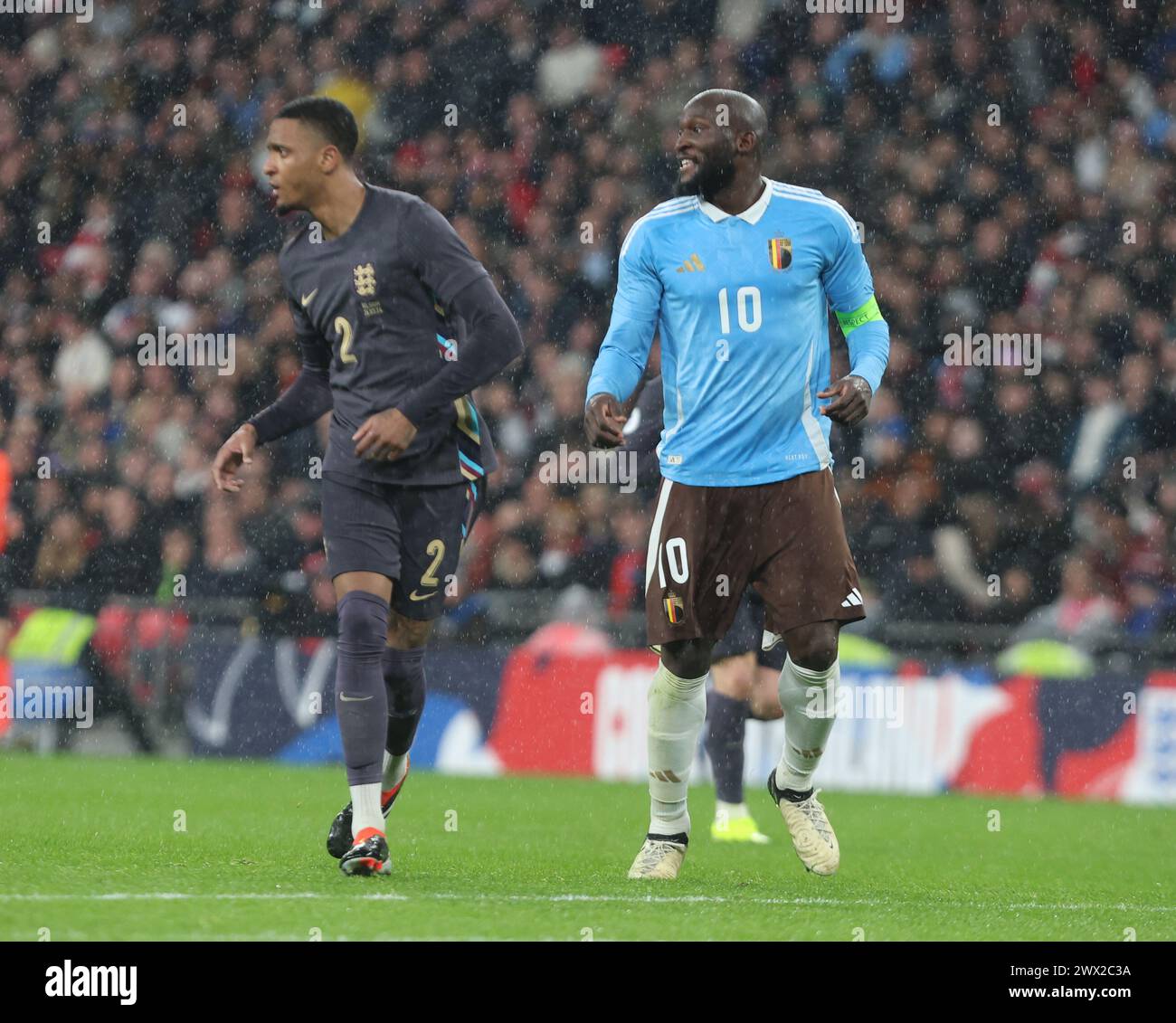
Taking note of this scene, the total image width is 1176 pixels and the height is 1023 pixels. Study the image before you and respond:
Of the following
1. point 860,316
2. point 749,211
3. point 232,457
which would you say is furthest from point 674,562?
point 232,457

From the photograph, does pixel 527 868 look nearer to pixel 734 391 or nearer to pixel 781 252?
pixel 734 391

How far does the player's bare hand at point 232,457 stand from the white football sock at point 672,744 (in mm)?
1463

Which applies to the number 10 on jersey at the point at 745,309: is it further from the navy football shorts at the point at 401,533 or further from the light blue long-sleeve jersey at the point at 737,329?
the navy football shorts at the point at 401,533

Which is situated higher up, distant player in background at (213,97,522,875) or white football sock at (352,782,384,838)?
distant player in background at (213,97,522,875)

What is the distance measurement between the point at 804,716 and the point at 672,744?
44 centimetres

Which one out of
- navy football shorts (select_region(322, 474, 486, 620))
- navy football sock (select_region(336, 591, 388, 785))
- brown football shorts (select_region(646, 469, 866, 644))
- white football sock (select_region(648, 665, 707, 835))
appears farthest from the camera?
white football sock (select_region(648, 665, 707, 835))

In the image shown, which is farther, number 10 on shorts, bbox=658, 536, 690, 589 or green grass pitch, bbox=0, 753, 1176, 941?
number 10 on shorts, bbox=658, 536, 690, 589

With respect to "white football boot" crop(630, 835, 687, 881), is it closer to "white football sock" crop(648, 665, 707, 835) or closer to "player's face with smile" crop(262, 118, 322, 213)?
"white football sock" crop(648, 665, 707, 835)

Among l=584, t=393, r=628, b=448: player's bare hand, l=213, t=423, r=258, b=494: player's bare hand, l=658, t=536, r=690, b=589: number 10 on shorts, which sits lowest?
l=658, t=536, r=690, b=589: number 10 on shorts

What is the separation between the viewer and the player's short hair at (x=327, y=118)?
20.0 feet

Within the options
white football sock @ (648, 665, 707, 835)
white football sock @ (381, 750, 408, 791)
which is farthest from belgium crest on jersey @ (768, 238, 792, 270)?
white football sock @ (381, 750, 408, 791)

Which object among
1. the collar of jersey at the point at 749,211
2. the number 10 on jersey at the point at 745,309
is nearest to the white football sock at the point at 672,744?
the number 10 on jersey at the point at 745,309

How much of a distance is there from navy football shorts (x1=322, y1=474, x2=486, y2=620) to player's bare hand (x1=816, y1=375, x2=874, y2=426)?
1228 mm

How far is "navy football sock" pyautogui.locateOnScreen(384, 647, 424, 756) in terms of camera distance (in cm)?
634
